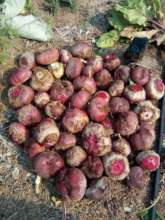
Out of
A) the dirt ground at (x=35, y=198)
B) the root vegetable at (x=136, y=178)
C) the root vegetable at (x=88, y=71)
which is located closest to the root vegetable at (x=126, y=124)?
the root vegetable at (x=136, y=178)

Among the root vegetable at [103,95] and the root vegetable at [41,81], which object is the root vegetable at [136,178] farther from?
the root vegetable at [41,81]

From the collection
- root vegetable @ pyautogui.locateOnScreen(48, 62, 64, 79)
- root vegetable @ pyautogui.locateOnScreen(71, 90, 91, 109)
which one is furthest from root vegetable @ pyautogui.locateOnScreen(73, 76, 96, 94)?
root vegetable @ pyautogui.locateOnScreen(48, 62, 64, 79)

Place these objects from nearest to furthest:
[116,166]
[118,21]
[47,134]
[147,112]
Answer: [116,166]
[47,134]
[147,112]
[118,21]

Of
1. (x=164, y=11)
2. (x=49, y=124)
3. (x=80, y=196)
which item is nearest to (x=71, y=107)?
(x=49, y=124)

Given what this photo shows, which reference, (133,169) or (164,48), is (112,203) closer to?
(133,169)

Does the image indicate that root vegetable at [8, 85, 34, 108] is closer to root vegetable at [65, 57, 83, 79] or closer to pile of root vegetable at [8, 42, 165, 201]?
pile of root vegetable at [8, 42, 165, 201]

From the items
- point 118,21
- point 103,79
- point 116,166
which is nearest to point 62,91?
point 103,79

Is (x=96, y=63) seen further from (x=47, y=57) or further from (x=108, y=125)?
(x=108, y=125)
